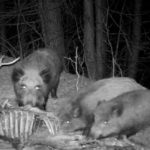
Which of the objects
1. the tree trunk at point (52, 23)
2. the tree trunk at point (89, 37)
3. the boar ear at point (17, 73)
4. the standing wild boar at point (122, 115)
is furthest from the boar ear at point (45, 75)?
the tree trunk at point (89, 37)

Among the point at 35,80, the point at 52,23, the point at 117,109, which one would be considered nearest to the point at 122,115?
the point at 117,109

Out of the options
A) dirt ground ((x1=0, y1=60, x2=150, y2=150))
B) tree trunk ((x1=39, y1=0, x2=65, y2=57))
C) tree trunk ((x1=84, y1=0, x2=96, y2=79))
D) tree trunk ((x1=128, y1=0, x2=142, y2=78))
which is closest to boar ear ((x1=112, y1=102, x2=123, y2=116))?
dirt ground ((x1=0, y1=60, x2=150, y2=150))

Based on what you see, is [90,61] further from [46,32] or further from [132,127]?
[132,127]

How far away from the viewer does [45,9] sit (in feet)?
37.4

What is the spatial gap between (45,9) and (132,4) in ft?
19.8

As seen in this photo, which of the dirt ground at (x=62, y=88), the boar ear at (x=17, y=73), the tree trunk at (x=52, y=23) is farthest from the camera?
the tree trunk at (x=52, y=23)

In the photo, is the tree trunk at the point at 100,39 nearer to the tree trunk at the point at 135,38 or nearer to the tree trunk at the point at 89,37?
the tree trunk at the point at 89,37

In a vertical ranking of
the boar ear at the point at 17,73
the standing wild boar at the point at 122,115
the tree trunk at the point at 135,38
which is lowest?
the tree trunk at the point at 135,38

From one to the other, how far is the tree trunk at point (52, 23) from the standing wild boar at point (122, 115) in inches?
216

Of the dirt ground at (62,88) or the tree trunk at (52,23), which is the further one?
the tree trunk at (52,23)

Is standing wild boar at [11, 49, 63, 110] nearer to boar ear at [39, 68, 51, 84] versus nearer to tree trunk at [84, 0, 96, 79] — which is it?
boar ear at [39, 68, 51, 84]

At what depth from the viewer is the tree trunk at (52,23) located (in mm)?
11398

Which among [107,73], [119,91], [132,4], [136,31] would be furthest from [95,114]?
[132,4]

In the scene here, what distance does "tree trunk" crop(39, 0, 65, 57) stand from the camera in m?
11.4
